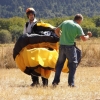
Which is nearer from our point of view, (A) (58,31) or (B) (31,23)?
(A) (58,31)

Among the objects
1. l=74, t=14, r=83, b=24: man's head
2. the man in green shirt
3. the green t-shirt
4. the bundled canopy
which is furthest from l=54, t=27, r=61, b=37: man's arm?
l=74, t=14, r=83, b=24: man's head

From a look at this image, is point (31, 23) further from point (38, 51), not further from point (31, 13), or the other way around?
point (38, 51)

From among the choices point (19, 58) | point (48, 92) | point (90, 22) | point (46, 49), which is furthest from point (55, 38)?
point (90, 22)

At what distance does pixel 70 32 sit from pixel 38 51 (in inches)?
38.7

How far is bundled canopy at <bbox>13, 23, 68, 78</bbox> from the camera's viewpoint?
9.83 meters

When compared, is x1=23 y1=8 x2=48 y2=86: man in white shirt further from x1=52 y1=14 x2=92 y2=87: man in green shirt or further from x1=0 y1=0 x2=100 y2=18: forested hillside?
x1=0 y1=0 x2=100 y2=18: forested hillside

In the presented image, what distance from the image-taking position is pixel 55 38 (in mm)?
10094

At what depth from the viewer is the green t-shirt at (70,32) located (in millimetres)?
9414

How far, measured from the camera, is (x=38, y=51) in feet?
32.5

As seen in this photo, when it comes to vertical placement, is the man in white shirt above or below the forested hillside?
above

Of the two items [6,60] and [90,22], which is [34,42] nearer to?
[6,60]

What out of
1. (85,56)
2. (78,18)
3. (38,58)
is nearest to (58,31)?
(78,18)

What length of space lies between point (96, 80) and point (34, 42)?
252 cm

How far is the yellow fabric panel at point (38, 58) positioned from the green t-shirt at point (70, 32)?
65cm
